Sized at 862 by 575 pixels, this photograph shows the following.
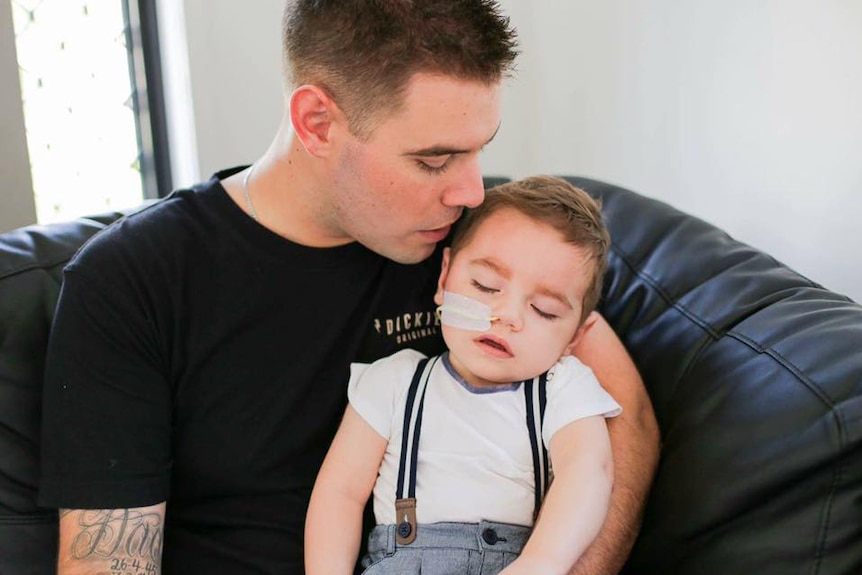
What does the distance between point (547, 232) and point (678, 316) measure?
0.99 ft

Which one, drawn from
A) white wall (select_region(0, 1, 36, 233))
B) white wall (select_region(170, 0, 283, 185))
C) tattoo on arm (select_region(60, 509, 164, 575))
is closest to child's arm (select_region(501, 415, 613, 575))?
tattoo on arm (select_region(60, 509, 164, 575))

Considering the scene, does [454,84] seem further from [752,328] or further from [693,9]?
[693,9]

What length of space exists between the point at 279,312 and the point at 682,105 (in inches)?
51.9

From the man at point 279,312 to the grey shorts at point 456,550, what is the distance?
12cm

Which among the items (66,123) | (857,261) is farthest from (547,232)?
(66,123)

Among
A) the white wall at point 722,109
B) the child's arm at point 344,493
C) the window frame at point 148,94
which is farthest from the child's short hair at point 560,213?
the window frame at point 148,94

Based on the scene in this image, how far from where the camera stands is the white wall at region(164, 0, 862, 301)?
1.95m

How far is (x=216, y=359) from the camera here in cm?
147

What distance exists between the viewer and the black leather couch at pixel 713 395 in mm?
1201

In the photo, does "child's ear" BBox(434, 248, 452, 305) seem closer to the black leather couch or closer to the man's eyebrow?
the man's eyebrow

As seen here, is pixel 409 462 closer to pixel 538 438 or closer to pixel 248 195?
pixel 538 438

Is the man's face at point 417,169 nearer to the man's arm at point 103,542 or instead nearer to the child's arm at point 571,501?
the child's arm at point 571,501

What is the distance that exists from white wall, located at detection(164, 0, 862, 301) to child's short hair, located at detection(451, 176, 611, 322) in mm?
734

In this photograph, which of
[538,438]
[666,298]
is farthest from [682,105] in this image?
[538,438]
